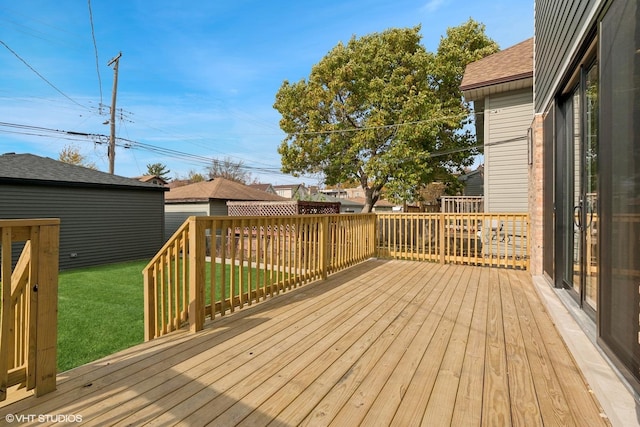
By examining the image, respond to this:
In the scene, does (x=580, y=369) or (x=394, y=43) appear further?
(x=394, y=43)

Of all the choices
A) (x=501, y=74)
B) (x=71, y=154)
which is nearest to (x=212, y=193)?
(x=501, y=74)

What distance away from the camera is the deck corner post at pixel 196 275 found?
2689 millimetres

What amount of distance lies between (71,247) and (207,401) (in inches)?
384

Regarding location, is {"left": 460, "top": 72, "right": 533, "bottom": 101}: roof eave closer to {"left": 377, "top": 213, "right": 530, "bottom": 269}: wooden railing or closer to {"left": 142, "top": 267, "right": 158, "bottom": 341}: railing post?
{"left": 377, "top": 213, "right": 530, "bottom": 269}: wooden railing

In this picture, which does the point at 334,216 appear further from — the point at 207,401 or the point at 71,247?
the point at 71,247

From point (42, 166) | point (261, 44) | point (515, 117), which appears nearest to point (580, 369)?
point (515, 117)

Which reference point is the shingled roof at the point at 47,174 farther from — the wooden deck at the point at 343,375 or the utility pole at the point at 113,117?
the wooden deck at the point at 343,375

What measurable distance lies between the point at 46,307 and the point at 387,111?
41.8ft

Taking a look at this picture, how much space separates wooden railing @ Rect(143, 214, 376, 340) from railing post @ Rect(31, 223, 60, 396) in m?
0.94

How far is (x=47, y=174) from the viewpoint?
28.9ft

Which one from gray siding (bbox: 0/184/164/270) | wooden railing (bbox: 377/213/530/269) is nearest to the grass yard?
gray siding (bbox: 0/184/164/270)

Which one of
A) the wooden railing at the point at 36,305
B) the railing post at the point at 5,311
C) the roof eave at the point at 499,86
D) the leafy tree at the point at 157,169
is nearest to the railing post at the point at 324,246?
the wooden railing at the point at 36,305

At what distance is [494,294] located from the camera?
395 centimetres

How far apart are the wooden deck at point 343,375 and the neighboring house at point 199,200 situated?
11.3 metres
